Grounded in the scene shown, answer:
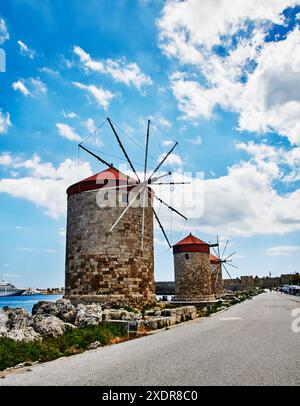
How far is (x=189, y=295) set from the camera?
3359cm

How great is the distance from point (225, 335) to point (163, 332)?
1878 mm

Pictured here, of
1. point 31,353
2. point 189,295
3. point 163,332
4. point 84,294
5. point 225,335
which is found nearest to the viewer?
point 31,353

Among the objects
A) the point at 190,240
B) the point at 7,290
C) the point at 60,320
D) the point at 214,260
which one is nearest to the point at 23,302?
the point at 7,290

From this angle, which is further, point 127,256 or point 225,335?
point 127,256

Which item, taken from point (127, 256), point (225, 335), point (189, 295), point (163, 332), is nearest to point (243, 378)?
point (225, 335)

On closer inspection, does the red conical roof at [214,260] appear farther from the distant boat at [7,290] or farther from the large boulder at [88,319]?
the distant boat at [7,290]

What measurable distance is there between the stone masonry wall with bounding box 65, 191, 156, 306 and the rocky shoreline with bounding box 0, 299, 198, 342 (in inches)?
105

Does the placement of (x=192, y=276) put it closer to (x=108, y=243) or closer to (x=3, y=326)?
(x=108, y=243)

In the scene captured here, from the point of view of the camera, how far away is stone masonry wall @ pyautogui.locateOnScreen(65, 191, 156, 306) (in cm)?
1673

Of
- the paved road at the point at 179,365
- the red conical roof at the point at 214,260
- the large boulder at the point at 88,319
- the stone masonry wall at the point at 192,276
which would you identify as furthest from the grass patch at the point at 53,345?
the red conical roof at the point at 214,260

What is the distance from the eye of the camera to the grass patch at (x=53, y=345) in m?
6.61

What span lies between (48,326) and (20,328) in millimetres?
736
